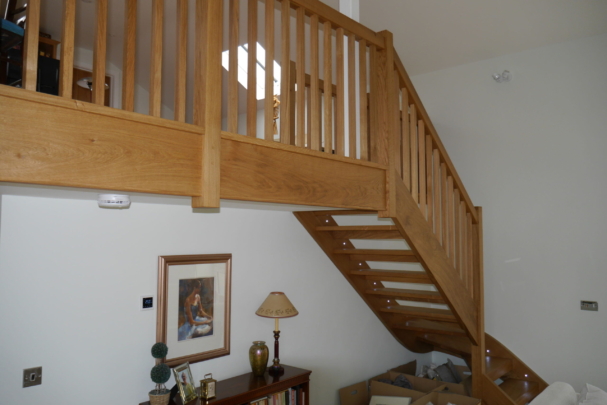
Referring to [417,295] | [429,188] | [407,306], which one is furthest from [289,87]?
[407,306]

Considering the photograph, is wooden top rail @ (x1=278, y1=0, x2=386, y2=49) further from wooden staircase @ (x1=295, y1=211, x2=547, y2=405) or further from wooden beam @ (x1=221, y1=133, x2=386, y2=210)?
wooden staircase @ (x1=295, y1=211, x2=547, y2=405)

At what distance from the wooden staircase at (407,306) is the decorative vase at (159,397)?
173 cm

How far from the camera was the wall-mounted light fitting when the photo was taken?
4.66 m

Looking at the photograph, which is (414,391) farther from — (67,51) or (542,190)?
(67,51)

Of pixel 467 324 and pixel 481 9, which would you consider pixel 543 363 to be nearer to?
pixel 467 324

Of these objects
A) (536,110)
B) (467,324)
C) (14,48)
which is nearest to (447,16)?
(536,110)

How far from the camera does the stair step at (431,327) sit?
173 inches

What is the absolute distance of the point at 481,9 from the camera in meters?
4.15

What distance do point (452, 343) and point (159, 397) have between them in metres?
3.09

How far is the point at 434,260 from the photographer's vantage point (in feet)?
11.2

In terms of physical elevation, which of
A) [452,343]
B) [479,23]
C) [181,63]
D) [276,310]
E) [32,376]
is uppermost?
[479,23]

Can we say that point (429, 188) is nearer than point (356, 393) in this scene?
Yes

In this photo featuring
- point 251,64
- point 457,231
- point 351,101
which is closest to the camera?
point 251,64

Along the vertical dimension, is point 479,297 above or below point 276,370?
above
